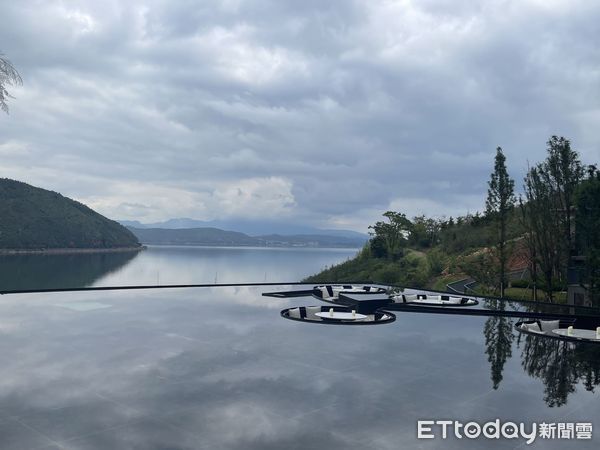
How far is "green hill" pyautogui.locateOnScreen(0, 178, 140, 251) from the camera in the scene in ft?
348

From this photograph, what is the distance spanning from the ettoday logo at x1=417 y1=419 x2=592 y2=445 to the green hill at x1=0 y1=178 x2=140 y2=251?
11492 cm

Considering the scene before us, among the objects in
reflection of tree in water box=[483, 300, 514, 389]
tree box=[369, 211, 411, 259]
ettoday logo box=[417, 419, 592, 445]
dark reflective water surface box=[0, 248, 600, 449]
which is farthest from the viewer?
tree box=[369, 211, 411, 259]

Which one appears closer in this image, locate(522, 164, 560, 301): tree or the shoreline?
locate(522, 164, 560, 301): tree

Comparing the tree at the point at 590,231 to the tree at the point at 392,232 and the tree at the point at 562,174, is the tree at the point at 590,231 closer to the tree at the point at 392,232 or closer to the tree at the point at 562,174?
the tree at the point at 562,174

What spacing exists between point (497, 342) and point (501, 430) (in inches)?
261

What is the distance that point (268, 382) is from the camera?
8656mm

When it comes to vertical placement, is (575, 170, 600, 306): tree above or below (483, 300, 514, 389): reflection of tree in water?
above

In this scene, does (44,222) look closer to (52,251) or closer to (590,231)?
(52,251)

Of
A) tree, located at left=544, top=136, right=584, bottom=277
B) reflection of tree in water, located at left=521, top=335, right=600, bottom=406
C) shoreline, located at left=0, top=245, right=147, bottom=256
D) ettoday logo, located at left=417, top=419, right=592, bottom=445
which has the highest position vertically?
tree, located at left=544, top=136, right=584, bottom=277

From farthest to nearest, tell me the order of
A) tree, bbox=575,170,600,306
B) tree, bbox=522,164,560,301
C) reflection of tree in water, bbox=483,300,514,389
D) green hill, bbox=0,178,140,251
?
green hill, bbox=0,178,140,251 < tree, bbox=522,164,560,301 < tree, bbox=575,170,600,306 < reflection of tree in water, bbox=483,300,514,389

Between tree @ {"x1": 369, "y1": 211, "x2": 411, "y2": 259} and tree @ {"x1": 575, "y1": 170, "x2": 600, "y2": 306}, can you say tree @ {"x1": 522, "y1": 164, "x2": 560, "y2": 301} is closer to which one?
tree @ {"x1": 575, "y1": 170, "x2": 600, "y2": 306}

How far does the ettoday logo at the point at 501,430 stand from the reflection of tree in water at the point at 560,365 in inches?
42.5

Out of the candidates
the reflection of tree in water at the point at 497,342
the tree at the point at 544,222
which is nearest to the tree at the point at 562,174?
the tree at the point at 544,222

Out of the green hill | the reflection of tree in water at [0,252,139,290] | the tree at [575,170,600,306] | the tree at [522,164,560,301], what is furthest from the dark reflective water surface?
the green hill
